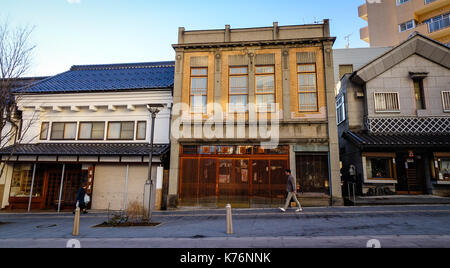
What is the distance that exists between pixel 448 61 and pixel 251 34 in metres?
12.5

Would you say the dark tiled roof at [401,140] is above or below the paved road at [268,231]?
above

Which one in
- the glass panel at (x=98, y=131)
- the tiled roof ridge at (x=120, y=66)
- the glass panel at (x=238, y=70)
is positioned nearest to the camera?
the glass panel at (x=238, y=70)

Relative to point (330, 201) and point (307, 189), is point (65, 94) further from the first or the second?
point (330, 201)

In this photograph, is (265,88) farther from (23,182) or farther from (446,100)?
(23,182)

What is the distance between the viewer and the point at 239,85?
15867 mm

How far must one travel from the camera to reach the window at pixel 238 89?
51.0 feet

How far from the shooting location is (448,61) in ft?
50.5

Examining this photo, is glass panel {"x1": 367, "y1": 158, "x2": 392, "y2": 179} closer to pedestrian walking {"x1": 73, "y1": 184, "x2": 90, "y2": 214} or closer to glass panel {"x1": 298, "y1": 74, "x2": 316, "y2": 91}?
glass panel {"x1": 298, "y1": 74, "x2": 316, "y2": 91}

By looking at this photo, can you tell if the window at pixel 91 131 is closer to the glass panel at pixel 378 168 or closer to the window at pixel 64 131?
the window at pixel 64 131

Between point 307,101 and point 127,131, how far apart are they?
12.2 metres

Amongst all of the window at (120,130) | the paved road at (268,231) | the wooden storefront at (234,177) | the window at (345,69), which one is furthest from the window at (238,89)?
the window at (345,69)

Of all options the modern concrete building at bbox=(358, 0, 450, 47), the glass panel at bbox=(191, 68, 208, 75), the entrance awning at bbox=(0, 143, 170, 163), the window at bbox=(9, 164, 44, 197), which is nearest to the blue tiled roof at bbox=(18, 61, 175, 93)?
the glass panel at bbox=(191, 68, 208, 75)

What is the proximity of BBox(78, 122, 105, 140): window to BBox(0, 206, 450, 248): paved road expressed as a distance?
244 inches
